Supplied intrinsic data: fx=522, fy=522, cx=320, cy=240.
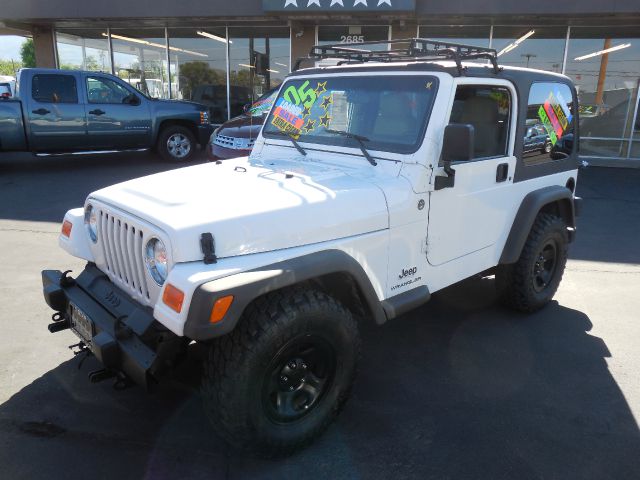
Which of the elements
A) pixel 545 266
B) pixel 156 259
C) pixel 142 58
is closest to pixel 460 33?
pixel 142 58

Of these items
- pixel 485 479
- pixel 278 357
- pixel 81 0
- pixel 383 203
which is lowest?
pixel 485 479

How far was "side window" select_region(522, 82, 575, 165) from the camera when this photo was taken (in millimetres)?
3906

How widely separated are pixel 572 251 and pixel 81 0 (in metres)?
12.5

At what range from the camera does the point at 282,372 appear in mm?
2605

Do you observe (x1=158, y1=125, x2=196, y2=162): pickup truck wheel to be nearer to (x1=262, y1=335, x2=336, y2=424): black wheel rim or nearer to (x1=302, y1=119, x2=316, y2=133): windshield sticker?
(x1=302, y1=119, x2=316, y2=133): windshield sticker

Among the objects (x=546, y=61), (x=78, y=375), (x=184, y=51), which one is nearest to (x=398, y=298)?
(x=78, y=375)

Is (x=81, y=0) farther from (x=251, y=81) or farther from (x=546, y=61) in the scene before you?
(x=546, y=61)

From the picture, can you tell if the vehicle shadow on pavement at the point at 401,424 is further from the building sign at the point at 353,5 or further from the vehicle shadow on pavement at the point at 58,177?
the building sign at the point at 353,5

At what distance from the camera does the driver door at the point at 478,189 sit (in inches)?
129

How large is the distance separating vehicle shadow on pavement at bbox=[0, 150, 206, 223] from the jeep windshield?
4.49 m

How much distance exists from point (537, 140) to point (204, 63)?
42.9ft

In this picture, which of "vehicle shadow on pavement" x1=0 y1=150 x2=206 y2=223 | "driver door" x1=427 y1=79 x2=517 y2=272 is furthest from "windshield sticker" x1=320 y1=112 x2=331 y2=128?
"vehicle shadow on pavement" x1=0 y1=150 x2=206 y2=223

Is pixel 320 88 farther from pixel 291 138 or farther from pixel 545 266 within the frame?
pixel 545 266

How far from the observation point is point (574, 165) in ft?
14.9
